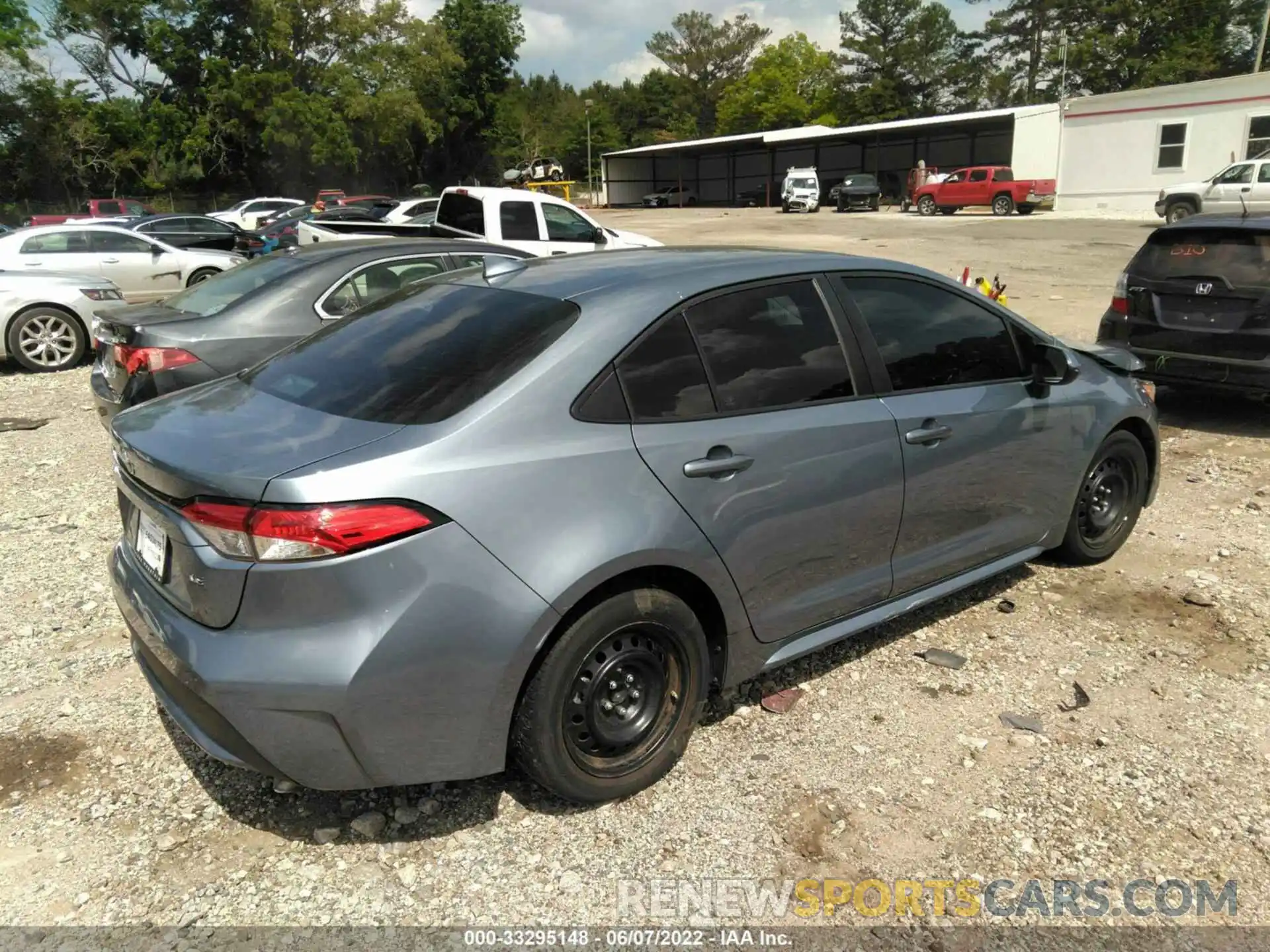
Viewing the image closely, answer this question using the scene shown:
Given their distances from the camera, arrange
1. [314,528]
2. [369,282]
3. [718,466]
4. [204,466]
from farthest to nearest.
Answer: [369,282] → [718,466] → [204,466] → [314,528]

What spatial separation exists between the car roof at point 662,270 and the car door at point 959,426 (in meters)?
0.15

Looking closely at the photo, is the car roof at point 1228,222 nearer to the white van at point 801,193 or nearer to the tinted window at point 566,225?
the tinted window at point 566,225

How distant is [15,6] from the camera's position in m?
46.3

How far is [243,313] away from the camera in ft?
20.4

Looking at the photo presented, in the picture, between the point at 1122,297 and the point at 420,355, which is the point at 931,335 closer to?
the point at 420,355

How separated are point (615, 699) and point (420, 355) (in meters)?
1.26

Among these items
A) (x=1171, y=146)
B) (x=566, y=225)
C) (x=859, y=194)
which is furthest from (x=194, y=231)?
(x=1171, y=146)

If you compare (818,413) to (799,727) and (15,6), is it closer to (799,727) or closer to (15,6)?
(799,727)

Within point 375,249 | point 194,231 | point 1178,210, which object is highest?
point 194,231

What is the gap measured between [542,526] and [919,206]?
40.4 metres

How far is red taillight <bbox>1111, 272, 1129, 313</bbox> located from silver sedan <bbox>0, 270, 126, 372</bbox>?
9826 mm

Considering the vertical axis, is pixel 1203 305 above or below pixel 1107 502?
above

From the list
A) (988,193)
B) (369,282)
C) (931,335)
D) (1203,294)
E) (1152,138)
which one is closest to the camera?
(931,335)

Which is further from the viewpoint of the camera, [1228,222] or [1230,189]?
[1230,189]
